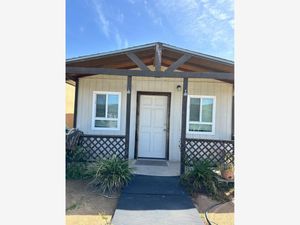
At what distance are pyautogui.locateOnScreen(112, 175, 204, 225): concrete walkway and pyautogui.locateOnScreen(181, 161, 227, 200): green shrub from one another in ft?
0.76

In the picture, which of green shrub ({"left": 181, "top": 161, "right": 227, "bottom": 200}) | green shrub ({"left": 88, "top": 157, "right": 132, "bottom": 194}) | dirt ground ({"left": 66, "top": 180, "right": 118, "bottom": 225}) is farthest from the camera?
green shrub ({"left": 181, "top": 161, "right": 227, "bottom": 200})

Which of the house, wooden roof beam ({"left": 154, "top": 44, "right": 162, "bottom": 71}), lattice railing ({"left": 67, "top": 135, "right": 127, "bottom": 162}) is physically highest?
wooden roof beam ({"left": 154, "top": 44, "right": 162, "bottom": 71})

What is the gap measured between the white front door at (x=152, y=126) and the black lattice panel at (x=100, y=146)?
1083mm

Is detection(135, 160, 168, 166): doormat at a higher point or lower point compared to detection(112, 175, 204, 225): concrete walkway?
higher

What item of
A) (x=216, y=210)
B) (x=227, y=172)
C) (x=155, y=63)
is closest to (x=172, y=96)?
(x=155, y=63)

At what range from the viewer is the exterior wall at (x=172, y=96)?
7.61 meters

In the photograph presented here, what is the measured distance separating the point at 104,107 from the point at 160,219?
473 cm

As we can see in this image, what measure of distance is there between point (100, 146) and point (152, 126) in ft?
6.20

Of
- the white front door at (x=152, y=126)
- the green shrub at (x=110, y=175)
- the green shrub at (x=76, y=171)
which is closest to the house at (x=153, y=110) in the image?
the white front door at (x=152, y=126)

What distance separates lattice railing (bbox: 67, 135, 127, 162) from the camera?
649cm

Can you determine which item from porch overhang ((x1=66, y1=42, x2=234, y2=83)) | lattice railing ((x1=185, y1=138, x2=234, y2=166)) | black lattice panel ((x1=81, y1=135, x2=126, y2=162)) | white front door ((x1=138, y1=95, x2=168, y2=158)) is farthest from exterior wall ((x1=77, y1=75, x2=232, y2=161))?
lattice railing ((x1=185, y1=138, x2=234, y2=166))

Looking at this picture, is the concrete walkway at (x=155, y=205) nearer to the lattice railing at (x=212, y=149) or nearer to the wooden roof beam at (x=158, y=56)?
the lattice railing at (x=212, y=149)

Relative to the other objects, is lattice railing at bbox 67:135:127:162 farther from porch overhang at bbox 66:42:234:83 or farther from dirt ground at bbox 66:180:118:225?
porch overhang at bbox 66:42:234:83

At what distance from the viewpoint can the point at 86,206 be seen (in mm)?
4125
